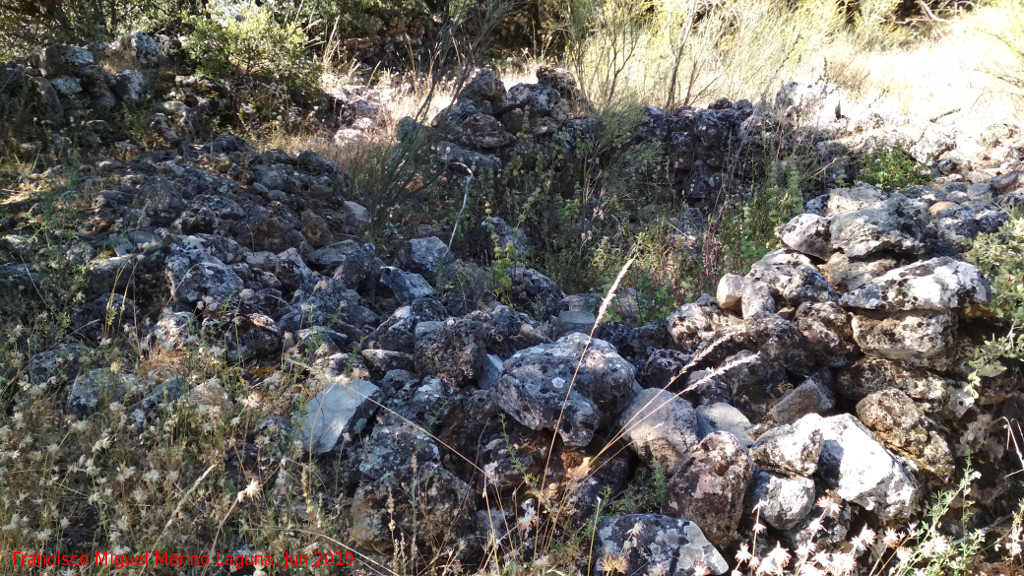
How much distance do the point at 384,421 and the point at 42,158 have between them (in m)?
3.88

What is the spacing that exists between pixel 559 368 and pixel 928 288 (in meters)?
1.54

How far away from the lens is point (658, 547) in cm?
211

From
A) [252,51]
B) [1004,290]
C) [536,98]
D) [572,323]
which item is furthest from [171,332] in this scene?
[252,51]

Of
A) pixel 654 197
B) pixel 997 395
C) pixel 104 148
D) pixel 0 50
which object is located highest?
pixel 0 50

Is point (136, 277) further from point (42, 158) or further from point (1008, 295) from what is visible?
point (1008, 295)

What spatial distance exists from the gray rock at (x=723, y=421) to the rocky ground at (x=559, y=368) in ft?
0.04

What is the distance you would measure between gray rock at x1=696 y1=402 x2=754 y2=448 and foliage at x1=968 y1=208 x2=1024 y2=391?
0.88 m

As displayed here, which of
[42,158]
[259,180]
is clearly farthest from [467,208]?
[42,158]

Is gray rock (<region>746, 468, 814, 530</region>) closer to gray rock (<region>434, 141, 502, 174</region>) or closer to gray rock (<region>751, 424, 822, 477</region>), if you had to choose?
gray rock (<region>751, 424, 822, 477</region>)

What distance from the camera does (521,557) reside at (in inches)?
81.6

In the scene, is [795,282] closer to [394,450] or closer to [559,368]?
[559,368]

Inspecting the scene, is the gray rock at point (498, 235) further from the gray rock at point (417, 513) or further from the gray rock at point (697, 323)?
the gray rock at point (417, 513)

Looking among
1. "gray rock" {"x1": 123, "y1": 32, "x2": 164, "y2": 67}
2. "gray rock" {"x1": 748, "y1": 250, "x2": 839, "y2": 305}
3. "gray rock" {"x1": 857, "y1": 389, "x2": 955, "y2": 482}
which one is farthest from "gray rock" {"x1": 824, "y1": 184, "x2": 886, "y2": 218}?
"gray rock" {"x1": 123, "y1": 32, "x2": 164, "y2": 67}

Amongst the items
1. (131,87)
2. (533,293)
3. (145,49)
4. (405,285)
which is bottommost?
(533,293)
